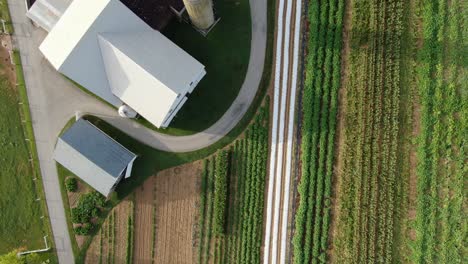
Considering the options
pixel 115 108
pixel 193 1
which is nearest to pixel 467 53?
pixel 193 1

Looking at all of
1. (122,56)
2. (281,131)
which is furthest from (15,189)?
(281,131)

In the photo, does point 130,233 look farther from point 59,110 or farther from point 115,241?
point 59,110

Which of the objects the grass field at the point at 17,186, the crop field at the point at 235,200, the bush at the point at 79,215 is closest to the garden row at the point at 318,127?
the crop field at the point at 235,200

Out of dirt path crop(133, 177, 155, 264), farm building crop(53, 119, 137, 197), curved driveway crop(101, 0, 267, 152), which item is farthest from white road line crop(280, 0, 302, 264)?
farm building crop(53, 119, 137, 197)

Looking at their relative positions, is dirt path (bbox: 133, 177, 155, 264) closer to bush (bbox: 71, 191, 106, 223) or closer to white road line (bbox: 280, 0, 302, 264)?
bush (bbox: 71, 191, 106, 223)

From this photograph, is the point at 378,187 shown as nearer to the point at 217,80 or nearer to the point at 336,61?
the point at 336,61
